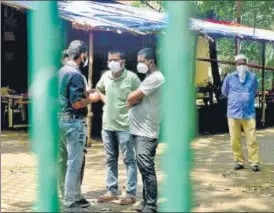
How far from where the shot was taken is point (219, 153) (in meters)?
8.02

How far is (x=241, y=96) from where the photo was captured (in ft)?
21.2

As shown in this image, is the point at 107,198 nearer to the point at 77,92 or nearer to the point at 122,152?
the point at 122,152

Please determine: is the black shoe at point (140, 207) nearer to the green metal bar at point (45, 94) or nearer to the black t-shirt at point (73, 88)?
the black t-shirt at point (73, 88)

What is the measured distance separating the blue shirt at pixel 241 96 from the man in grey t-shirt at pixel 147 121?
2.40 m

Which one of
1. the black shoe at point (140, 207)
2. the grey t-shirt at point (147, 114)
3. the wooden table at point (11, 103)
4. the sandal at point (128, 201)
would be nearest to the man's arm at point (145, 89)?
the grey t-shirt at point (147, 114)

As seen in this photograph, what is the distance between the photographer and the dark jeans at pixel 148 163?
427 centimetres

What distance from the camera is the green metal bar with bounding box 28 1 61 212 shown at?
4.79 feet

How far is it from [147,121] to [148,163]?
33 cm

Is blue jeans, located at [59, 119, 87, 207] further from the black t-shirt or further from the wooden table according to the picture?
the wooden table

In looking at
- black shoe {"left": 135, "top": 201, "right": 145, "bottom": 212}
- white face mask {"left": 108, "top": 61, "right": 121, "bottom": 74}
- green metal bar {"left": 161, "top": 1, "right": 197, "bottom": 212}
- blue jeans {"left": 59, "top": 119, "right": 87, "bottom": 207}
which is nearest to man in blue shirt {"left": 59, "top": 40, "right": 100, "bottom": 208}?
blue jeans {"left": 59, "top": 119, "right": 87, "bottom": 207}

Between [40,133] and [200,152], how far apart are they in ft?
22.0

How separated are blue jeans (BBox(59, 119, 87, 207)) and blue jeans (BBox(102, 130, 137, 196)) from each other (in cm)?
32

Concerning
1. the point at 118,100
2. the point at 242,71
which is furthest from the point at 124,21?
the point at 118,100

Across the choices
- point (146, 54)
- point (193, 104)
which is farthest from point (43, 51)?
point (146, 54)
